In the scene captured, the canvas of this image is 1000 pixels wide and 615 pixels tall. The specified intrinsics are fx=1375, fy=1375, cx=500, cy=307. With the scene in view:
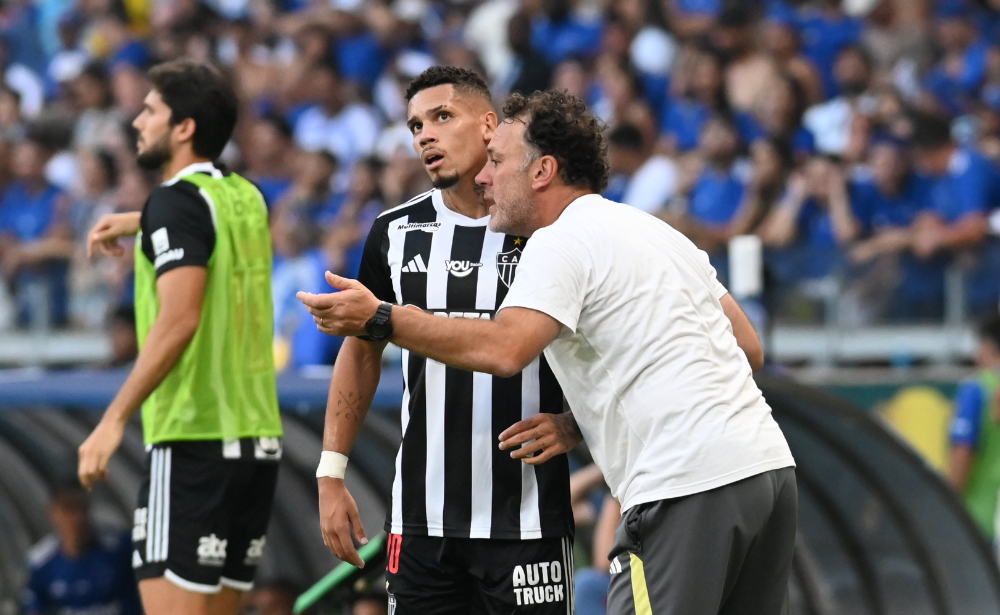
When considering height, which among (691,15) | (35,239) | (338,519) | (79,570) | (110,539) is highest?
(691,15)

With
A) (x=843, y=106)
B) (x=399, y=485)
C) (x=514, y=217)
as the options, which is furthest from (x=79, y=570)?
(x=843, y=106)

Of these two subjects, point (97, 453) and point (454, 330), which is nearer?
point (454, 330)

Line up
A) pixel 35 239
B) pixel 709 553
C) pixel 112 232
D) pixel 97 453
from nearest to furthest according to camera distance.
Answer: pixel 709 553, pixel 97 453, pixel 112 232, pixel 35 239

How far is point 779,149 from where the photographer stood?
10344 mm

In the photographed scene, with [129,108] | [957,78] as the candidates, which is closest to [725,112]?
[957,78]

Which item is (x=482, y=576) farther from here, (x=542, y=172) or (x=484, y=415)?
(x=542, y=172)

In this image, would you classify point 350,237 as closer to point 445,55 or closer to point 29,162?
point 445,55

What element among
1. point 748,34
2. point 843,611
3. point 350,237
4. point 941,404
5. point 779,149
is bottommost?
point 843,611

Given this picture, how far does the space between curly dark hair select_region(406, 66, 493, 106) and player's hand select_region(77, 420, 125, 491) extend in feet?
5.25

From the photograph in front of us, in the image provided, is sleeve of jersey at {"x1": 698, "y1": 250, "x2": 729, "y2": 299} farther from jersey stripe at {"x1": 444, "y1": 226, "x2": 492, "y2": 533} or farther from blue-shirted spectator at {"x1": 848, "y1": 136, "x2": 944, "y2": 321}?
blue-shirted spectator at {"x1": 848, "y1": 136, "x2": 944, "y2": 321}

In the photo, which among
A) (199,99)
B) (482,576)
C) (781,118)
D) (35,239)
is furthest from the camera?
(35,239)

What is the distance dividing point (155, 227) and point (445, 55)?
9.08 meters

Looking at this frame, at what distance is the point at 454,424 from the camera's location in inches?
171

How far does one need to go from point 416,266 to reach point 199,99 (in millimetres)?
1426
